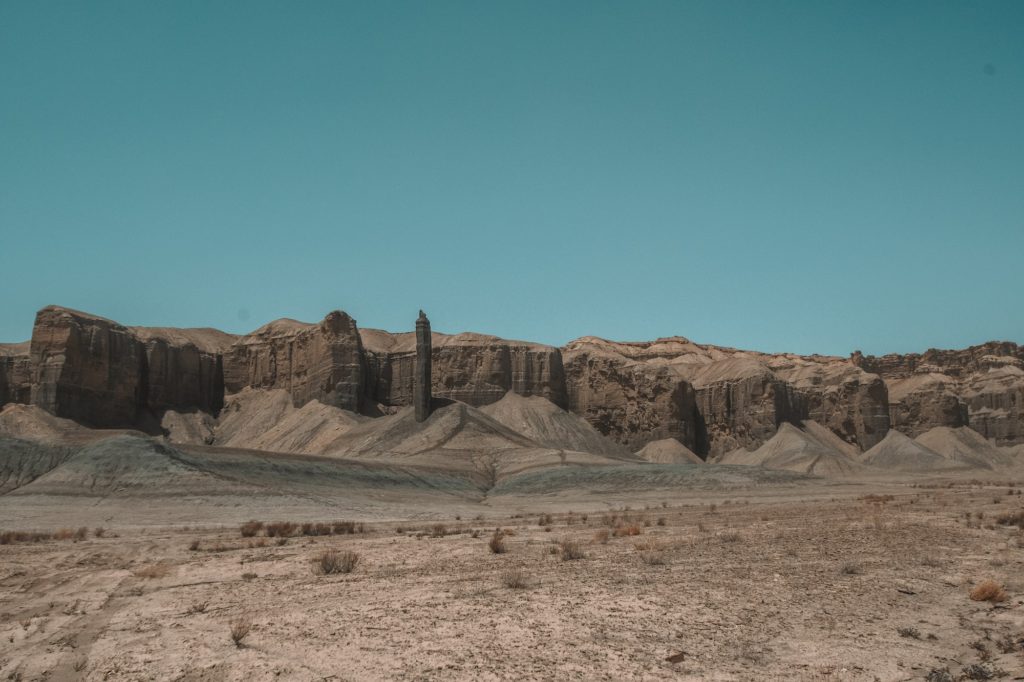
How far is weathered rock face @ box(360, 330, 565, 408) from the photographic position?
9650 centimetres

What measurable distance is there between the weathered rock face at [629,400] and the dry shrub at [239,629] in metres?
89.1

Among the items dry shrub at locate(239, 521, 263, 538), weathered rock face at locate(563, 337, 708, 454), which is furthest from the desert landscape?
weathered rock face at locate(563, 337, 708, 454)

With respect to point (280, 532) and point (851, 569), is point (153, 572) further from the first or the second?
point (851, 569)

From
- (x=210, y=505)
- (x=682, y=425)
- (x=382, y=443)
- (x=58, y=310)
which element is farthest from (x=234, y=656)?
(x=682, y=425)

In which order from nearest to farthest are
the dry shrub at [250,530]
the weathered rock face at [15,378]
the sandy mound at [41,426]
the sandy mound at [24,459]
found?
the dry shrub at [250,530] → the sandy mound at [24,459] → the sandy mound at [41,426] → the weathered rock face at [15,378]

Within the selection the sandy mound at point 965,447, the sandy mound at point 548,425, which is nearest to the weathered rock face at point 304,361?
the sandy mound at point 548,425

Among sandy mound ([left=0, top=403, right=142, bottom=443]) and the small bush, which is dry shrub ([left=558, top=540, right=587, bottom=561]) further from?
sandy mound ([left=0, top=403, right=142, bottom=443])

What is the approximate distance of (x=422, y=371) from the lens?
8600 cm

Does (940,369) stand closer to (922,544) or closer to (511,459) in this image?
(511,459)

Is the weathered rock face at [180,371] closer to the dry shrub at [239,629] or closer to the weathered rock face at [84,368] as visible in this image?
the weathered rock face at [84,368]

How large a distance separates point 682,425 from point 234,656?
93825 mm

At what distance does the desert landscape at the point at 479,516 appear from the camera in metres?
10.9

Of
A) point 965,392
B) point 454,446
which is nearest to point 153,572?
point 454,446

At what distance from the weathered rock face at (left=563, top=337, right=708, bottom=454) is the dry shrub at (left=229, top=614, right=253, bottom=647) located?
89.1 m
